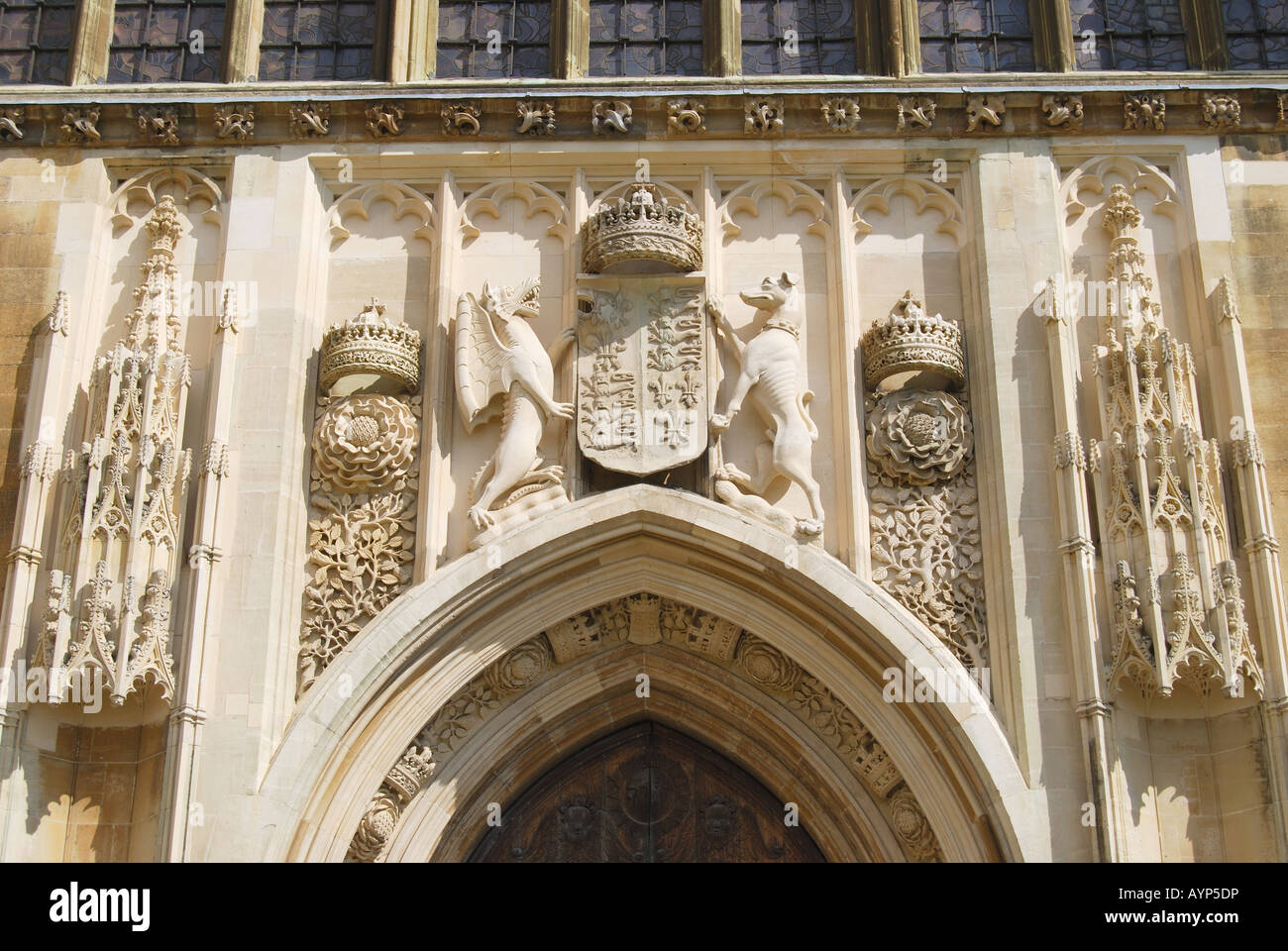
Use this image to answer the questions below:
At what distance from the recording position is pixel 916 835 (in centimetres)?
1473

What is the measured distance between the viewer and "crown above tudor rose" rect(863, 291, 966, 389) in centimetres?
1535

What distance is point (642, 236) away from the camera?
51.0 feet

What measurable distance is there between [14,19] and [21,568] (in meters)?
5.46

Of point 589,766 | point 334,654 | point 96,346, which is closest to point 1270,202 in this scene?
point 589,766

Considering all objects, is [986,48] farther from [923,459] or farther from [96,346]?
[96,346]

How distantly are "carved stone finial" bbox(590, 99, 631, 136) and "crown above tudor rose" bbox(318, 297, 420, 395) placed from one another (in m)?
2.30

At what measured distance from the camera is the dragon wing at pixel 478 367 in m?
15.5

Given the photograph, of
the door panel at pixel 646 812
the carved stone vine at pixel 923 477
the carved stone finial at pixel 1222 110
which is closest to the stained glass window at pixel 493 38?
the carved stone vine at pixel 923 477

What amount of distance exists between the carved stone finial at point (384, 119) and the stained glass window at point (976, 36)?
4410 mm

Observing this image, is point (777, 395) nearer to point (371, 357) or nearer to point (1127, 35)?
point (371, 357)

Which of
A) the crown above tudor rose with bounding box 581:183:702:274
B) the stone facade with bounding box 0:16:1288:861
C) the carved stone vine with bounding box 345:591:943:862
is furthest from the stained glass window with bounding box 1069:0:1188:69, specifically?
the carved stone vine with bounding box 345:591:943:862

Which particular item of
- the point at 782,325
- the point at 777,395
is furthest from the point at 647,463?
the point at 782,325

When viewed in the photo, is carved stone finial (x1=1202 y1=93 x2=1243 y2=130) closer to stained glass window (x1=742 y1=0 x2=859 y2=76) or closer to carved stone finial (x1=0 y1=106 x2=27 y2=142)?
stained glass window (x1=742 y1=0 x2=859 y2=76)

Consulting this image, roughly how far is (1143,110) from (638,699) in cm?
620
